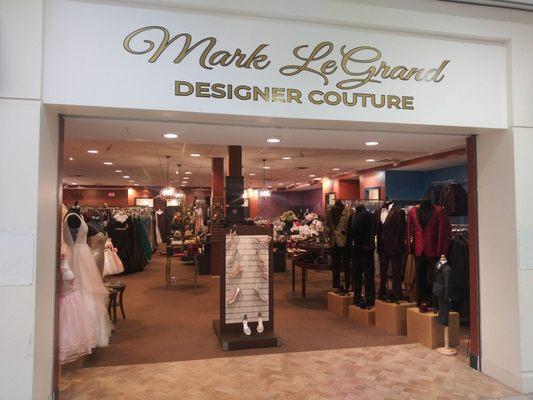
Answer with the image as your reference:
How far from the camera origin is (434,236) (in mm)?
4762

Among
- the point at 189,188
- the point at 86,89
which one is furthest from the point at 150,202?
the point at 86,89

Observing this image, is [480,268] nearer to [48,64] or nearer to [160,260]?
[48,64]

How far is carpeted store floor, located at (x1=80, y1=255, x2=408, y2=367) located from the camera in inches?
172

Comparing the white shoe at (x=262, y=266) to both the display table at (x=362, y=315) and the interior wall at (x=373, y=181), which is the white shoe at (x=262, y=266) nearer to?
the display table at (x=362, y=315)

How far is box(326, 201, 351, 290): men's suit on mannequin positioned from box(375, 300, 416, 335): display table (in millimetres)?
1034

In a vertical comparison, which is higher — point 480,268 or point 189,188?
point 189,188

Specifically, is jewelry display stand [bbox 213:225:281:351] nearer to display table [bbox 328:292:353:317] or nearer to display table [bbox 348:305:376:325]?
display table [bbox 348:305:376:325]

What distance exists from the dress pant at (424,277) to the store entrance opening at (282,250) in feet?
0.05

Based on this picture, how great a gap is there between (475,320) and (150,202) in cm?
1754

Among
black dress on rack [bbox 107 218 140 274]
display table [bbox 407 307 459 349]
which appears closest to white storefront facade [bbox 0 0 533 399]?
display table [bbox 407 307 459 349]

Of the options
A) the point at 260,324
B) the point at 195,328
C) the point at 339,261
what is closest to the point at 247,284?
the point at 260,324

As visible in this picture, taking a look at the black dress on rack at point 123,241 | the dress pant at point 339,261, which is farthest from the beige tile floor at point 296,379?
the black dress on rack at point 123,241

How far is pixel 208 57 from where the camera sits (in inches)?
118

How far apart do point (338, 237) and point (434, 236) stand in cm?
155
